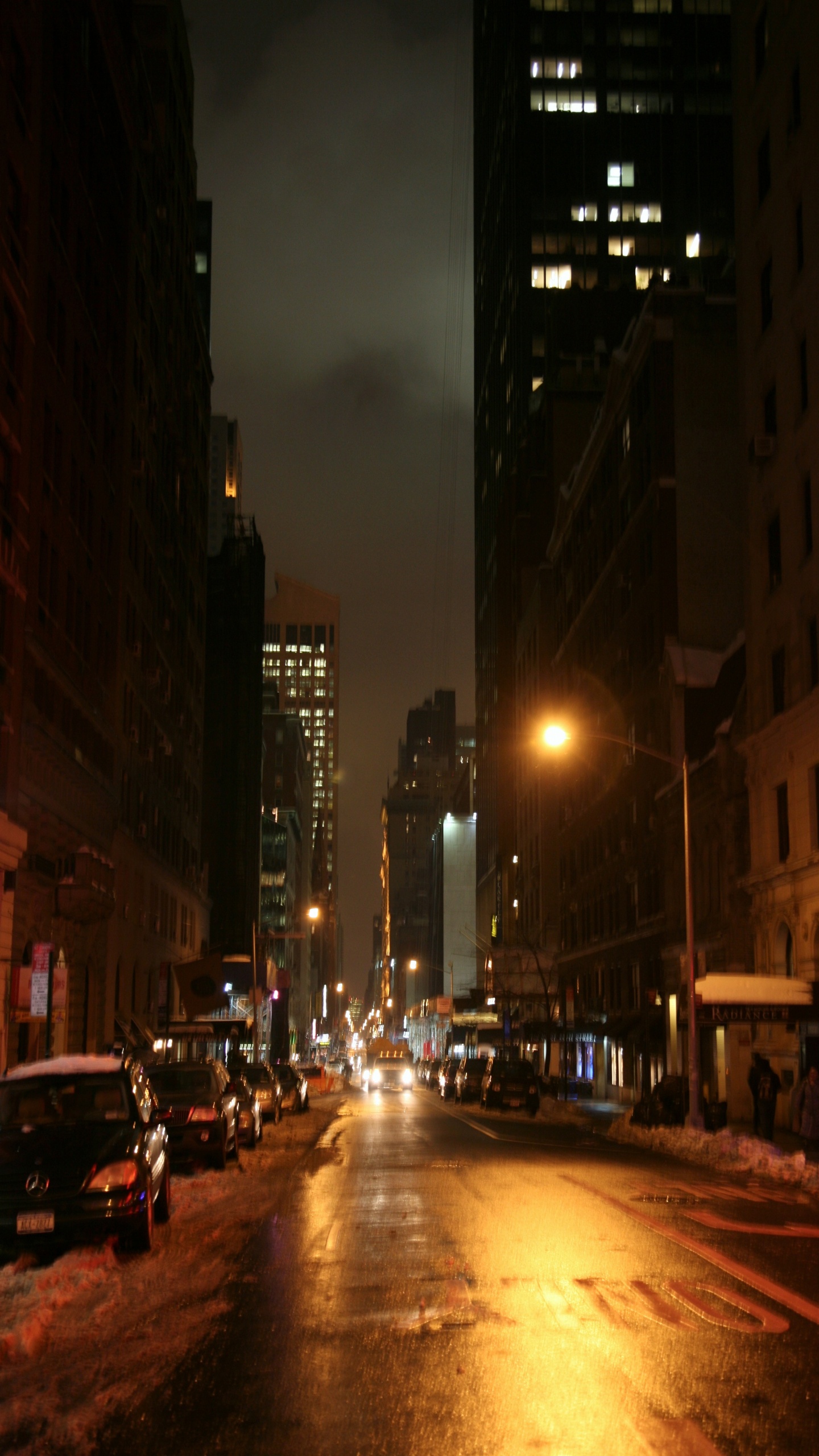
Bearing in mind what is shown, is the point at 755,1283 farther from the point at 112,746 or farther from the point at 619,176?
the point at 619,176

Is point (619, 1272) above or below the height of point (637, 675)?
below

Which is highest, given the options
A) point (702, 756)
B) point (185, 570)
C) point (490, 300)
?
point (490, 300)

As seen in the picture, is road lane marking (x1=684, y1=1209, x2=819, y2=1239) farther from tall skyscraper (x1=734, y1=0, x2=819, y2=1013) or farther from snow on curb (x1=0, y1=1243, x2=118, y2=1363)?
tall skyscraper (x1=734, y1=0, x2=819, y2=1013)

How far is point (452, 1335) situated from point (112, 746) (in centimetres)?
4164

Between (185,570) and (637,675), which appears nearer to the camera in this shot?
(637,675)

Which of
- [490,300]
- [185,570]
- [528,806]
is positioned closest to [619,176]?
[490,300]

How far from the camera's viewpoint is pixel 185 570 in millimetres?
73375

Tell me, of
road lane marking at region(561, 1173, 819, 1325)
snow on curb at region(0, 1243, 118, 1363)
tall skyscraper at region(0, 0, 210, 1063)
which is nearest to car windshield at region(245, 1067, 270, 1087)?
tall skyscraper at region(0, 0, 210, 1063)

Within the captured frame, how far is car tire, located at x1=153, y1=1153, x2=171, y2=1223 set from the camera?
1488 cm

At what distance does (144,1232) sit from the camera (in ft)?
42.2

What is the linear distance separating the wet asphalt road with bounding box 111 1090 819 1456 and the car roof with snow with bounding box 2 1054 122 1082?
230cm

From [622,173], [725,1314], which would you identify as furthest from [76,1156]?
[622,173]

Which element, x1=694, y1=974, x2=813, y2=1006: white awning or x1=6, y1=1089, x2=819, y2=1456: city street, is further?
x1=694, y1=974, x2=813, y2=1006: white awning

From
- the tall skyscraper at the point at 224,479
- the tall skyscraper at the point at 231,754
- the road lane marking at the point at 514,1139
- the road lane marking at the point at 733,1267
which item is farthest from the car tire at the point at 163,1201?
the tall skyscraper at the point at 224,479
